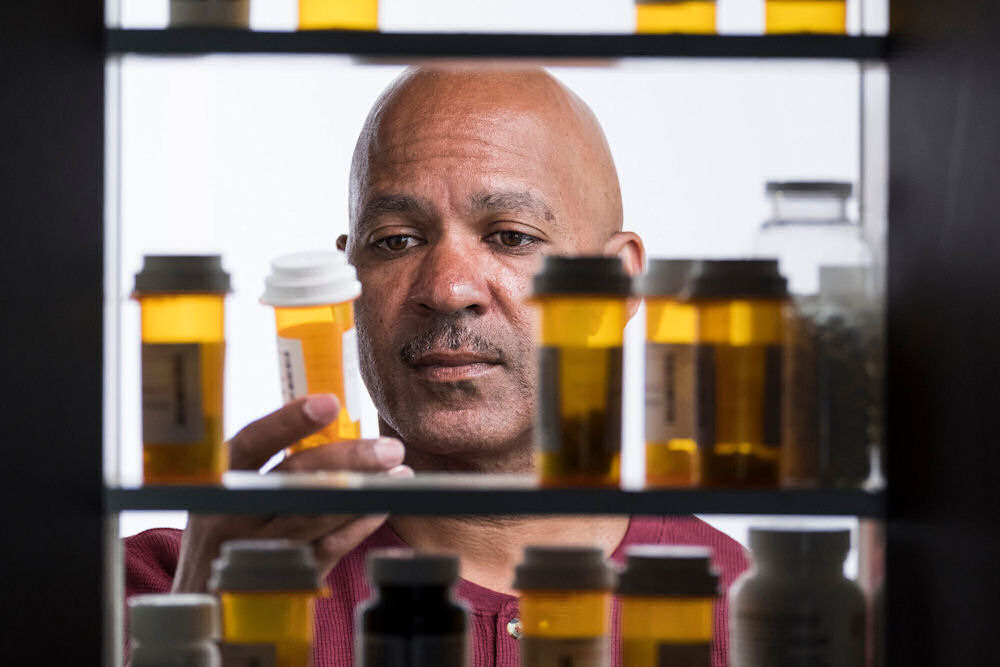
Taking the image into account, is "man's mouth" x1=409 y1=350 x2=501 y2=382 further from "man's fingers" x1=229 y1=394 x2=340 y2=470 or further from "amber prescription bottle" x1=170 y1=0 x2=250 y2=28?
"amber prescription bottle" x1=170 y1=0 x2=250 y2=28

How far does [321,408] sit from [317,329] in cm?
10

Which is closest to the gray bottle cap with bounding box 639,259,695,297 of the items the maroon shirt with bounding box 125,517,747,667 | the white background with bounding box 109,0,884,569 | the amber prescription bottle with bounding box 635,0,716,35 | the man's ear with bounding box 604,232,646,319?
the amber prescription bottle with bounding box 635,0,716,35

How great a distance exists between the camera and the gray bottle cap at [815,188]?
3.36 ft

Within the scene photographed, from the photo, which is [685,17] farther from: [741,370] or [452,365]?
[452,365]

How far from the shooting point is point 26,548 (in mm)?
934

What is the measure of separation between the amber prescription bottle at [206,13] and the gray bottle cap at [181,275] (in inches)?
8.3

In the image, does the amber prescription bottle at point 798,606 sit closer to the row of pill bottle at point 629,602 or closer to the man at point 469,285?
the row of pill bottle at point 629,602

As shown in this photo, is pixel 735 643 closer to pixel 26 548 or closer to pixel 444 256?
pixel 26 548

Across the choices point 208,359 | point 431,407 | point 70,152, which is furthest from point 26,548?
point 431,407

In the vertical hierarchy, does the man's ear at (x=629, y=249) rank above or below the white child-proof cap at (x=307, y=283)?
above

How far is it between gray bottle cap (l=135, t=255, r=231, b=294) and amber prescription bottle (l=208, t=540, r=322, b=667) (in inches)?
9.3

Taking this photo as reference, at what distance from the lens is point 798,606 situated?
963mm

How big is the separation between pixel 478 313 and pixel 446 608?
829 mm

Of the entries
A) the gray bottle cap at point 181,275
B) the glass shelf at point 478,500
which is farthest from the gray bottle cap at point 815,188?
the gray bottle cap at point 181,275
